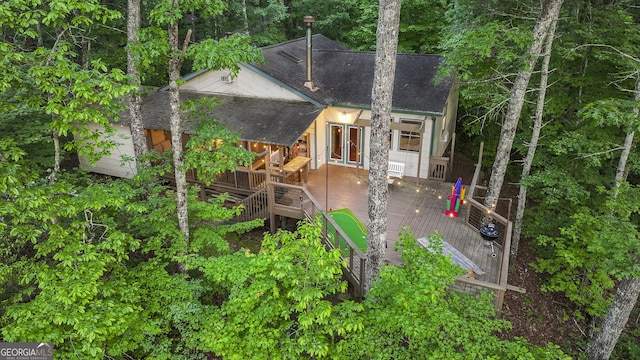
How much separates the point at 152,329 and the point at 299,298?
299 cm

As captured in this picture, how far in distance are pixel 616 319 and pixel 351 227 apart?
19.6 ft

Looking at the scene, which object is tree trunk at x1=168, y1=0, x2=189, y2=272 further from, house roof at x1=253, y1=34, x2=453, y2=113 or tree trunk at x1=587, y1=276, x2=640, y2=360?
tree trunk at x1=587, y1=276, x2=640, y2=360

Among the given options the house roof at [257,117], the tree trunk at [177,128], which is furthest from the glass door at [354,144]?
the tree trunk at [177,128]

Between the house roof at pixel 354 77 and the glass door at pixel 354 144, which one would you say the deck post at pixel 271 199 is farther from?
the glass door at pixel 354 144

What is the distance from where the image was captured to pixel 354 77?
47.9 ft

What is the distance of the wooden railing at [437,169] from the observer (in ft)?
43.4

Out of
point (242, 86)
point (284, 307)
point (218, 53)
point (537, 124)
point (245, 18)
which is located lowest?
point (284, 307)

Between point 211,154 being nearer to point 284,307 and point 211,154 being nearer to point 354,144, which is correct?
point 284,307

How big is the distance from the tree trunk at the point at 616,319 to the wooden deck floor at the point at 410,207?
2.22 m

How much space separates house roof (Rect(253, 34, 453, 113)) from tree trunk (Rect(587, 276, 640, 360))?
22.5 ft

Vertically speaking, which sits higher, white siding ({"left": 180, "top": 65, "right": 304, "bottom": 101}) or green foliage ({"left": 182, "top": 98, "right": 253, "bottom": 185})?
white siding ({"left": 180, "top": 65, "right": 304, "bottom": 101})

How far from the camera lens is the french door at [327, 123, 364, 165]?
1416 centimetres

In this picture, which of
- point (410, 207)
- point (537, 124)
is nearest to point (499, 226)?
point (410, 207)

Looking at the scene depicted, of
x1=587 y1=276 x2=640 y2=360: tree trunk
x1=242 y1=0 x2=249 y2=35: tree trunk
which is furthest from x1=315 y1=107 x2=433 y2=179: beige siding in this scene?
x1=242 y1=0 x2=249 y2=35: tree trunk
